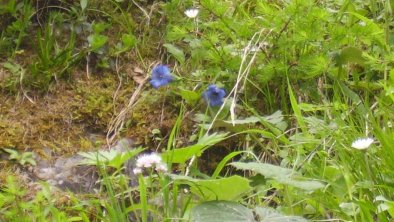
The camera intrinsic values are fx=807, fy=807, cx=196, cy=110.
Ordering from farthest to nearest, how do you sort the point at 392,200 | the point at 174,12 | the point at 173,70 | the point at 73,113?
the point at 174,12 → the point at 173,70 → the point at 73,113 → the point at 392,200

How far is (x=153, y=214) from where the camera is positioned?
6.64 feet

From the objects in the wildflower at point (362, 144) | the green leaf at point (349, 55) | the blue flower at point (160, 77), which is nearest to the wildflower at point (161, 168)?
the wildflower at point (362, 144)

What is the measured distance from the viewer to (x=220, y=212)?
1755 millimetres

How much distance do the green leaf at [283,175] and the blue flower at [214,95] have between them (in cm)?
59

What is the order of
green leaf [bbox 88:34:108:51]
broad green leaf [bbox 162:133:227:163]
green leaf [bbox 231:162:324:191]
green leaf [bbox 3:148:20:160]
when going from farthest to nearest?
green leaf [bbox 88:34:108:51], green leaf [bbox 3:148:20:160], broad green leaf [bbox 162:133:227:163], green leaf [bbox 231:162:324:191]

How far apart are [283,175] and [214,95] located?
66 cm

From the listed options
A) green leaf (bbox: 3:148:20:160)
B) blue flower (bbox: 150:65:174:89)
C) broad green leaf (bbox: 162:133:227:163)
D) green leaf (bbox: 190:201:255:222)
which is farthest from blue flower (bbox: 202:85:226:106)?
green leaf (bbox: 190:201:255:222)

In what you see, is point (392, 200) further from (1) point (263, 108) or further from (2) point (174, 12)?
(2) point (174, 12)

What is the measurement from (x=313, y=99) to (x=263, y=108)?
16cm

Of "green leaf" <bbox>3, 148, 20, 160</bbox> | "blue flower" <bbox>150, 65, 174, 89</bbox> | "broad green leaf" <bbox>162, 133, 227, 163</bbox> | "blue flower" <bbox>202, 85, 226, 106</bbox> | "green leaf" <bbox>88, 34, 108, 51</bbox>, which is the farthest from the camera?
"green leaf" <bbox>88, 34, 108, 51</bbox>

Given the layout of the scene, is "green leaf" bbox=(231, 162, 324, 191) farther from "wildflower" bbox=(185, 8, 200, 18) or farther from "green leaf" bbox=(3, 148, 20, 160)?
"wildflower" bbox=(185, 8, 200, 18)

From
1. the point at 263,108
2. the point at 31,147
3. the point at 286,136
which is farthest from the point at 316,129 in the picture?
the point at 31,147

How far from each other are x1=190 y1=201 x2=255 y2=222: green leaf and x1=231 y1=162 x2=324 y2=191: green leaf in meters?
0.11

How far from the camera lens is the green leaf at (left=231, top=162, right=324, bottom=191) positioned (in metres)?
1.82
